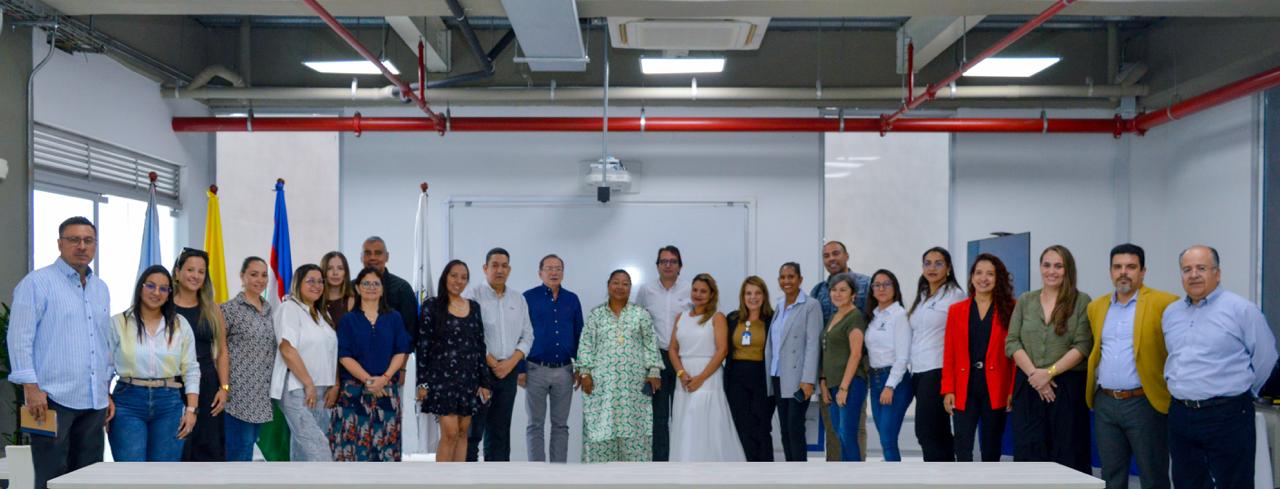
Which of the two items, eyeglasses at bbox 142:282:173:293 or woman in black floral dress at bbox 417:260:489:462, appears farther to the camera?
woman in black floral dress at bbox 417:260:489:462

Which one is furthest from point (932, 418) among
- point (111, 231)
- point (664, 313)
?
point (111, 231)

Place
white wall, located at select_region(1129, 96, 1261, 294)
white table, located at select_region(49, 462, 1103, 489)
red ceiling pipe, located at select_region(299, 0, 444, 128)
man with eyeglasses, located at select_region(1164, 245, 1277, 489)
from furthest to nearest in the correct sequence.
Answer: white wall, located at select_region(1129, 96, 1261, 294)
red ceiling pipe, located at select_region(299, 0, 444, 128)
man with eyeglasses, located at select_region(1164, 245, 1277, 489)
white table, located at select_region(49, 462, 1103, 489)

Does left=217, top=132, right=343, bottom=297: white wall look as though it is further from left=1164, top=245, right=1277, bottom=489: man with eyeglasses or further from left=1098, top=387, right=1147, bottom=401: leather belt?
left=1164, top=245, right=1277, bottom=489: man with eyeglasses

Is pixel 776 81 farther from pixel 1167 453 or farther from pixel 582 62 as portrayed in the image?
pixel 1167 453

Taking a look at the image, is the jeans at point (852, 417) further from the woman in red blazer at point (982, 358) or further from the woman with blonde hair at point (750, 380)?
the woman in red blazer at point (982, 358)

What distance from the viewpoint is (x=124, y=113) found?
6578mm

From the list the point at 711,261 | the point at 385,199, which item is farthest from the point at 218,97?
the point at 711,261

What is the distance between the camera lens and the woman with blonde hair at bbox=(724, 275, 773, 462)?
5.91 meters

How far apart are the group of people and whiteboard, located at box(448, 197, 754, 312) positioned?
1.00 m

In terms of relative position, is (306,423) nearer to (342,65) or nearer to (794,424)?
(342,65)

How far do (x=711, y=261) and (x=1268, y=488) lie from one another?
3761 millimetres

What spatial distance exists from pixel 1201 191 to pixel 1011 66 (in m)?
1.86

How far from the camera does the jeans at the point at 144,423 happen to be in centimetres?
424

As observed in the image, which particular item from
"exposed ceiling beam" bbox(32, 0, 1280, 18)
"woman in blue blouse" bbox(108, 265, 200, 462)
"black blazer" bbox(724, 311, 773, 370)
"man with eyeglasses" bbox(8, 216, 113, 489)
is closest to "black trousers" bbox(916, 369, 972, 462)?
"black blazer" bbox(724, 311, 773, 370)
